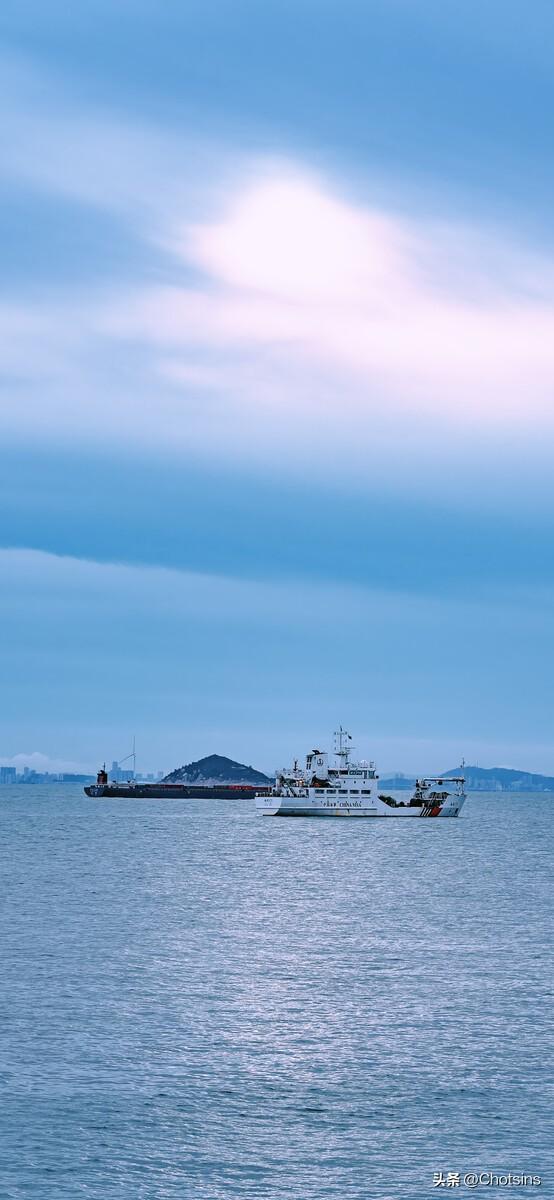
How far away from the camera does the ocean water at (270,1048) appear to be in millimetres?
31547

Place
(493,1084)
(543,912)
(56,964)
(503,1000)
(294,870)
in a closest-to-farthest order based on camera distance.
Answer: (493,1084)
(503,1000)
(56,964)
(543,912)
(294,870)

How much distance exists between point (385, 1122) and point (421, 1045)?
9352 mm

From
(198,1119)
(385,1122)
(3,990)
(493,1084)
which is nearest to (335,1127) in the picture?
(385,1122)

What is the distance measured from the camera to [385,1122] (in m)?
35.1

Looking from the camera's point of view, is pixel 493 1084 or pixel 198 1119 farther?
pixel 493 1084

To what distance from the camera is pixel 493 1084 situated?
3897cm

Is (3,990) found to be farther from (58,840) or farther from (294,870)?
(58,840)

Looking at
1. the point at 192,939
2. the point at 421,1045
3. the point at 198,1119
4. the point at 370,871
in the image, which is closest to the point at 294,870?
the point at 370,871

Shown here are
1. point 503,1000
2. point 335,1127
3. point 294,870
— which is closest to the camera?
point 335,1127

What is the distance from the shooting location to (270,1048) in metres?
43.8

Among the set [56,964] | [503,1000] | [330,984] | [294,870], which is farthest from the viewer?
[294,870]

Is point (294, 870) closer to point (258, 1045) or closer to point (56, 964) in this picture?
point (56, 964)

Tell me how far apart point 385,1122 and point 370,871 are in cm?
9443

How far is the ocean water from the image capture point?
3155 cm
